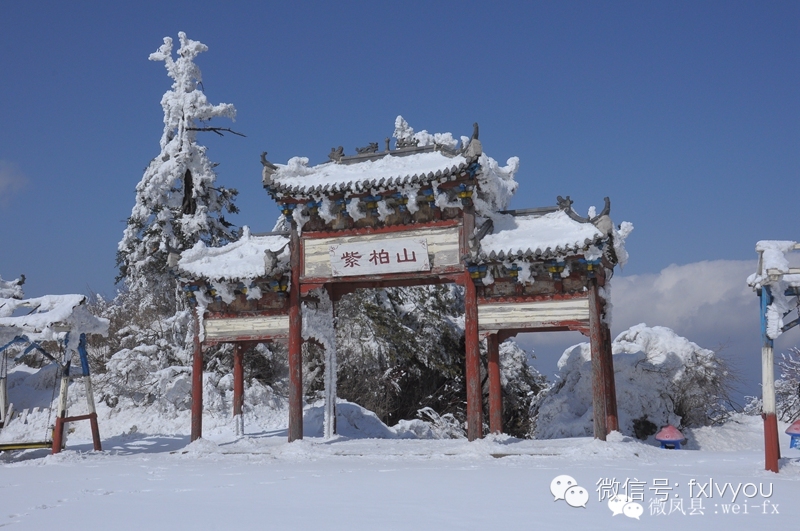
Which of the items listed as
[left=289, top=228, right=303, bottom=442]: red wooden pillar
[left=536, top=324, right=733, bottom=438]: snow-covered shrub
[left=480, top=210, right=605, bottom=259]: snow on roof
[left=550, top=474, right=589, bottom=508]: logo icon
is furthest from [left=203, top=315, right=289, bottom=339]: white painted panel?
[left=550, top=474, right=589, bottom=508]: logo icon

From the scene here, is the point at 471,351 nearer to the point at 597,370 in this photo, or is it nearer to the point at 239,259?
the point at 597,370

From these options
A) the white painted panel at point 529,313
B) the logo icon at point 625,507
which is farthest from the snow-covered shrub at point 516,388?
the logo icon at point 625,507

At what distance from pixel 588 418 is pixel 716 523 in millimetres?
11230

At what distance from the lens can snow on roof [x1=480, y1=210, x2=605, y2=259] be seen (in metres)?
12.9

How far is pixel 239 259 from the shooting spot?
16.0m

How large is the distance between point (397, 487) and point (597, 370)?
5.59m

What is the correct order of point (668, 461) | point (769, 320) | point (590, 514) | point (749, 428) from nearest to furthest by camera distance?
point (590, 514)
point (769, 320)
point (668, 461)
point (749, 428)

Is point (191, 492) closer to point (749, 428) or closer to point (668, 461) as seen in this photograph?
point (668, 461)

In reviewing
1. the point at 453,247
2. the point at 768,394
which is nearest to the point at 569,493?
the point at 768,394

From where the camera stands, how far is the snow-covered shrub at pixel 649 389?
55.5 feet

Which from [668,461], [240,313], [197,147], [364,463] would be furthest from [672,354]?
[197,147]

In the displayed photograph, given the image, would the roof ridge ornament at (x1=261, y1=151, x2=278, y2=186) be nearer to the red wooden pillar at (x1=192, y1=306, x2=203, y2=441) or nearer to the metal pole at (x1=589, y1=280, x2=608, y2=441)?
the red wooden pillar at (x1=192, y1=306, x2=203, y2=441)

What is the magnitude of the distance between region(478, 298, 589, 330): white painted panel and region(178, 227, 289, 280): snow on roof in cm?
440

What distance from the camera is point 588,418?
56.5 ft
